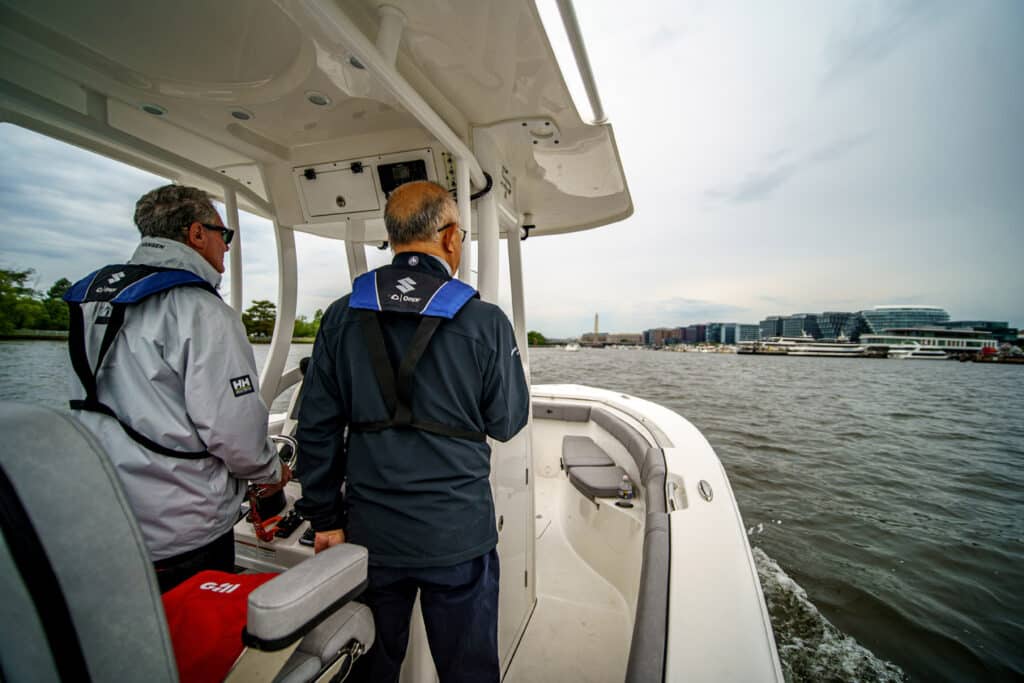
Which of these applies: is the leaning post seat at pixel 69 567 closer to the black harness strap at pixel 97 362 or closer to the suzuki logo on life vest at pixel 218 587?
the suzuki logo on life vest at pixel 218 587

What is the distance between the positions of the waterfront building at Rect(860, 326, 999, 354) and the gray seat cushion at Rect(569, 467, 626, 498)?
5391 centimetres

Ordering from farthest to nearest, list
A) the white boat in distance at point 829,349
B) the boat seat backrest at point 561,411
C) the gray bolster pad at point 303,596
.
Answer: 1. the white boat in distance at point 829,349
2. the boat seat backrest at point 561,411
3. the gray bolster pad at point 303,596

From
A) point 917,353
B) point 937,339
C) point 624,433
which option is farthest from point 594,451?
point 937,339

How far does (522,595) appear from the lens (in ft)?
5.87

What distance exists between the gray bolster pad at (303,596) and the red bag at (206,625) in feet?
0.34

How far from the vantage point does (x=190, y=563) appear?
3.27 ft

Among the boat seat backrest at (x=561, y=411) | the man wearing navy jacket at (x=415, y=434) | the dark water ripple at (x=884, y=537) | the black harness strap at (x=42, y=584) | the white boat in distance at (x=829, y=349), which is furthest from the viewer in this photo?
the white boat in distance at (x=829, y=349)

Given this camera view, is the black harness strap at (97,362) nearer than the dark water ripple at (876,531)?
Yes

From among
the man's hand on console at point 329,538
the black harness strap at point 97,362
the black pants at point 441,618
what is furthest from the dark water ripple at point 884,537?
the black harness strap at point 97,362

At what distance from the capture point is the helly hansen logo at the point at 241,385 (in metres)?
0.99

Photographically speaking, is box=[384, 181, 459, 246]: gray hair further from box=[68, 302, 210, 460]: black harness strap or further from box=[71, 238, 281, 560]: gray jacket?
box=[68, 302, 210, 460]: black harness strap

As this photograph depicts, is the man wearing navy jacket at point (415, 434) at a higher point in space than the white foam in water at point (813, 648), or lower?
higher

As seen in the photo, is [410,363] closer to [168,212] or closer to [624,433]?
[168,212]

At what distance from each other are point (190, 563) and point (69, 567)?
0.71 metres
